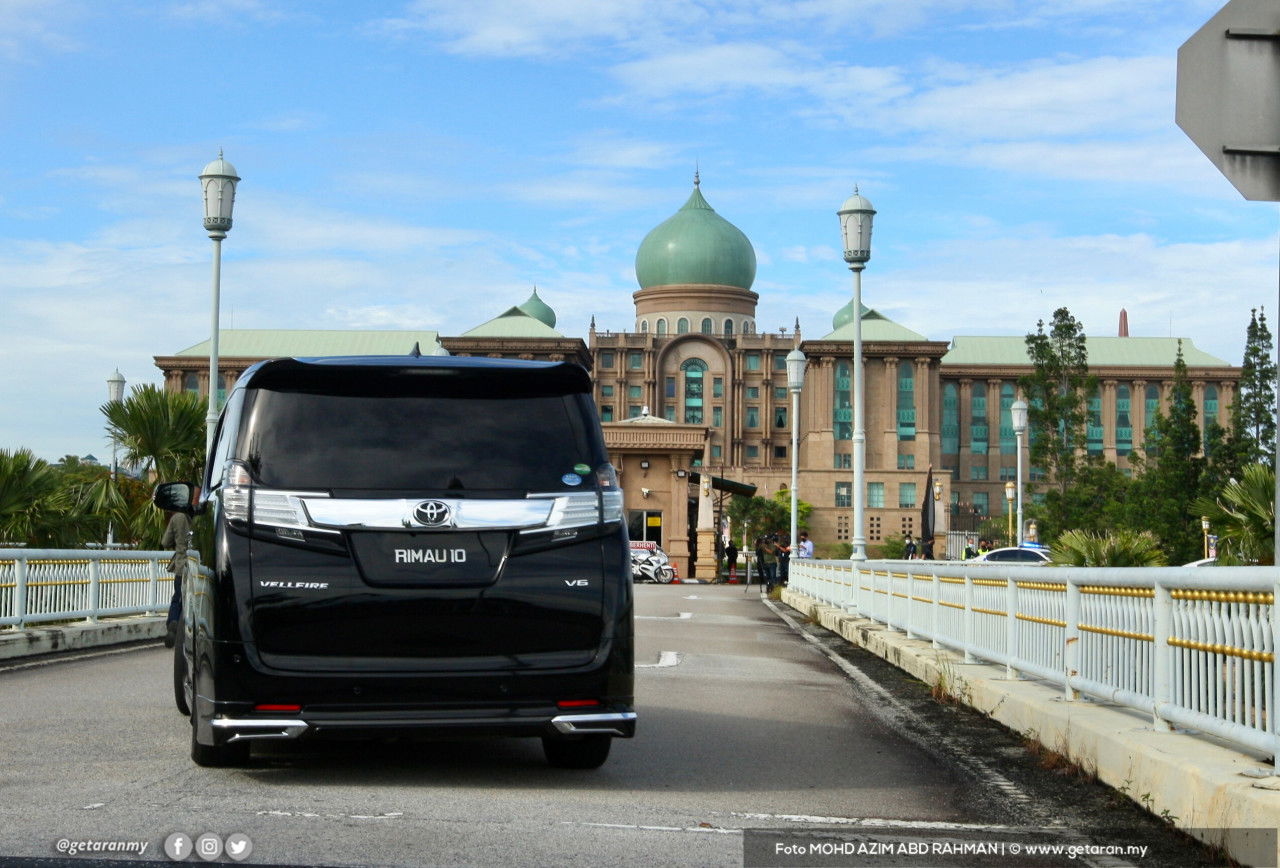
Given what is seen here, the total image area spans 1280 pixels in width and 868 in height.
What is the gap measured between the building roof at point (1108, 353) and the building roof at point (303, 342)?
45.7 m

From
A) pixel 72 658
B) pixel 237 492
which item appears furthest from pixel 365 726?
pixel 72 658

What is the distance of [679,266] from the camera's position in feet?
433

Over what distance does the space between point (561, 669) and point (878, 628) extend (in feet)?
43.6

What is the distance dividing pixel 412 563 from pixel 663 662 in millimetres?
8985

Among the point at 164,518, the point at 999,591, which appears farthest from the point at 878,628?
the point at 164,518

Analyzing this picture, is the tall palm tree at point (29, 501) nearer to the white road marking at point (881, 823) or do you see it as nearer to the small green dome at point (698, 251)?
the white road marking at point (881, 823)

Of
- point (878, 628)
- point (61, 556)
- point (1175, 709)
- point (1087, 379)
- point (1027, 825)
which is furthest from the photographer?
point (1087, 379)

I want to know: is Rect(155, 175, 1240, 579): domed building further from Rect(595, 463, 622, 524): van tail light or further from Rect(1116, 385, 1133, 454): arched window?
Rect(595, 463, 622, 524): van tail light

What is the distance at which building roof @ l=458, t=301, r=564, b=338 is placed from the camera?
434 ft

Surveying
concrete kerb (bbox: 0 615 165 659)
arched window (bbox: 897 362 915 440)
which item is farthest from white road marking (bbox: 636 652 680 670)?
arched window (bbox: 897 362 915 440)

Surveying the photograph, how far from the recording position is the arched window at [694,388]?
450 ft

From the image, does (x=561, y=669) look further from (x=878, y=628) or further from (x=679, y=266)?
(x=679, y=266)

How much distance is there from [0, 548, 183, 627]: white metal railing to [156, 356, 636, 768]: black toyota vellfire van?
32.0ft

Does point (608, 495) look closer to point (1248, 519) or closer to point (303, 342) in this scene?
point (1248, 519)
